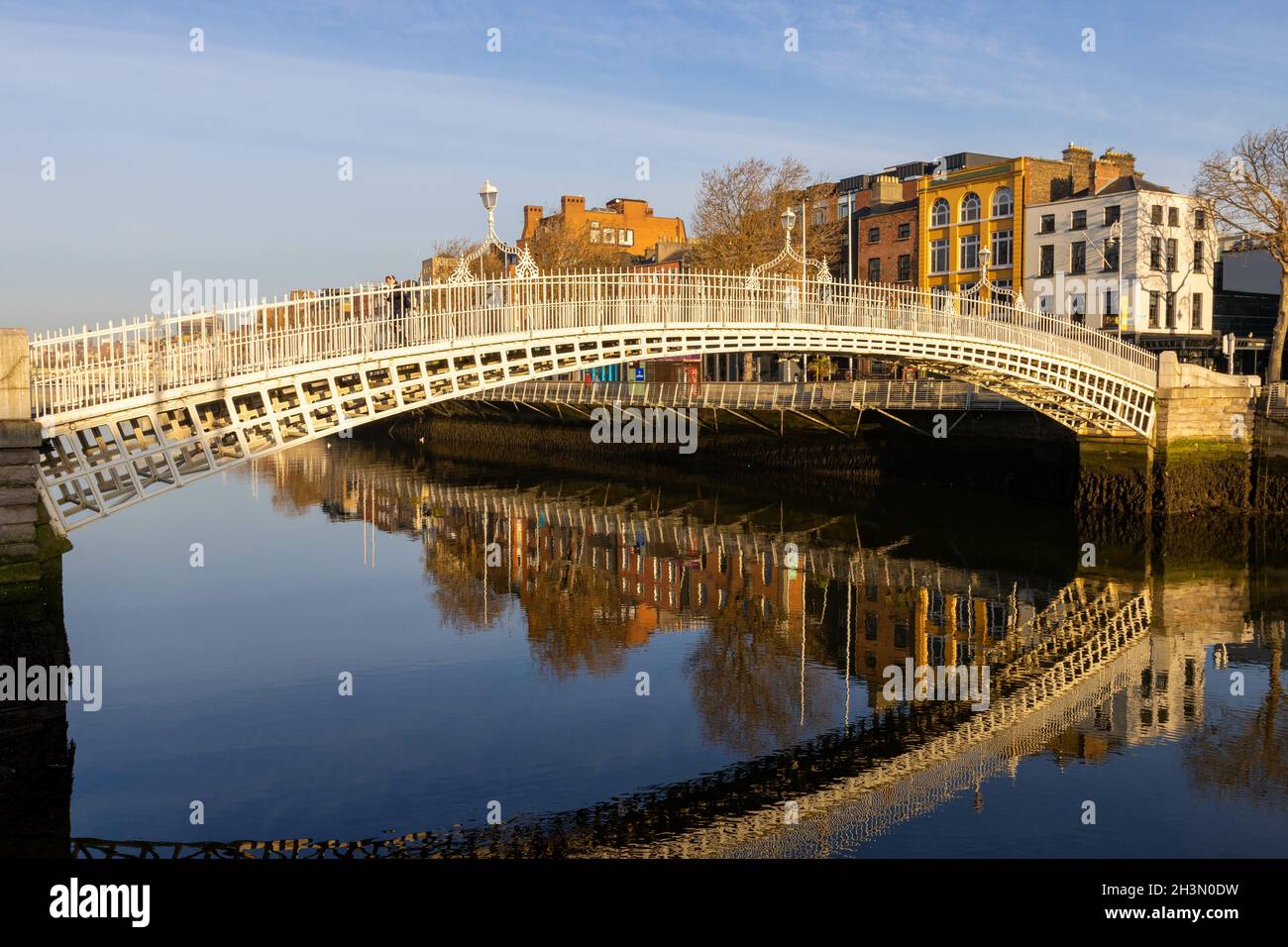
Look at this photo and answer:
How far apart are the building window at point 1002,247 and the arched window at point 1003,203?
26.6 inches

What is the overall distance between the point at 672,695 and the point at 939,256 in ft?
111

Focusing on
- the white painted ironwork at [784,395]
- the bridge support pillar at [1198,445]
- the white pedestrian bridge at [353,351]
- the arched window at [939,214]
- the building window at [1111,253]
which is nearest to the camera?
the white pedestrian bridge at [353,351]

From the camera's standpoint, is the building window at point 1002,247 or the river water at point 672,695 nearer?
the river water at point 672,695

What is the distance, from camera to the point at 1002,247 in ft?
138

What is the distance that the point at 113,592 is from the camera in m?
19.7

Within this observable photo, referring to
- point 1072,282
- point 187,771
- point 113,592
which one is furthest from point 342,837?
point 1072,282

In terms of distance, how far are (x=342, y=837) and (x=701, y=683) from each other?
5.93m

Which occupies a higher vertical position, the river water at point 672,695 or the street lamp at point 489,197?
the street lamp at point 489,197

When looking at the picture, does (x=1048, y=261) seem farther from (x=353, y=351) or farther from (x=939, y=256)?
(x=353, y=351)

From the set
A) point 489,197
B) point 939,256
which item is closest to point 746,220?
point 939,256

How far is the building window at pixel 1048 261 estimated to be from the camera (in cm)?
4047

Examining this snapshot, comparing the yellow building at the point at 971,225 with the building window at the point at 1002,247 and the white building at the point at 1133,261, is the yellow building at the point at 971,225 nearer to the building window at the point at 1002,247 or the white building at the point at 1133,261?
the building window at the point at 1002,247

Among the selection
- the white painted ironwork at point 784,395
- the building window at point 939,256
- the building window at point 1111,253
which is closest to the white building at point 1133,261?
the building window at point 1111,253
